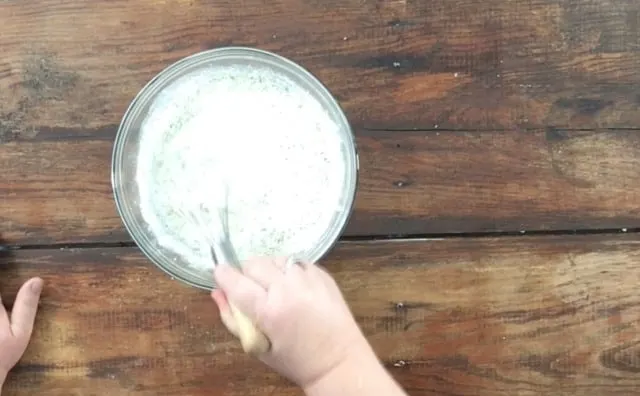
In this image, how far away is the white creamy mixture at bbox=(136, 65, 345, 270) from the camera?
688mm

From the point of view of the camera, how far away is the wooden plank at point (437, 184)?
0.72 m

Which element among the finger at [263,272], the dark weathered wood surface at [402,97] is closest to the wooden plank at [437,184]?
the dark weathered wood surface at [402,97]

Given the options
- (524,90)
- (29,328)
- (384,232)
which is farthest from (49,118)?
(524,90)

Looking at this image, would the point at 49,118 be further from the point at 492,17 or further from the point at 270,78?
the point at 492,17

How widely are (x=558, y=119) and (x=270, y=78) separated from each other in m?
0.25

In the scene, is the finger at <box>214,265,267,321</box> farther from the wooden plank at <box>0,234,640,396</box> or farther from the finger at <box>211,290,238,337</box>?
the wooden plank at <box>0,234,640,396</box>

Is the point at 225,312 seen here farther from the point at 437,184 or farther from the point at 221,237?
the point at 437,184

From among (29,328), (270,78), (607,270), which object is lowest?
(29,328)

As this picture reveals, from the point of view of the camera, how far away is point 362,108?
28.9 inches

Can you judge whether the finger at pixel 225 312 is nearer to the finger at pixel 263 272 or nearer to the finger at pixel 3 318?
the finger at pixel 263 272

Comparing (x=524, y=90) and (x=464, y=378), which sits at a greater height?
(x=524, y=90)

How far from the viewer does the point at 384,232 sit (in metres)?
0.74

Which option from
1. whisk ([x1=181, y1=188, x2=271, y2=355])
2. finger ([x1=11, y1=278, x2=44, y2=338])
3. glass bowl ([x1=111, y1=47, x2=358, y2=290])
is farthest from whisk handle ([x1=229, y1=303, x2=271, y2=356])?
finger ([x1=11, y1=278, x2=44, y2=338])

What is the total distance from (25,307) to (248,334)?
0.83ft
